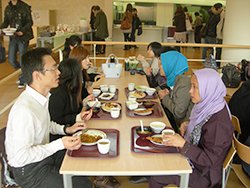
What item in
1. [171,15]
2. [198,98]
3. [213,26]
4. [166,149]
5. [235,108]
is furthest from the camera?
[171,15]

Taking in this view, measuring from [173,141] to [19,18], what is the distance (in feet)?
14.1

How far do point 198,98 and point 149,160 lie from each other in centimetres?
54

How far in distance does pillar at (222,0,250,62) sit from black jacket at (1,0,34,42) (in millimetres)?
3638

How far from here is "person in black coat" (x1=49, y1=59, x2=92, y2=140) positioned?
232 centimetres

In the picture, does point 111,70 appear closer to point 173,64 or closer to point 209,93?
point 173,64

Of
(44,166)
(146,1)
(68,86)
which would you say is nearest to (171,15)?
(146,1)

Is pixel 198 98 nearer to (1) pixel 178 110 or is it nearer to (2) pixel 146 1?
(1) pixel 178 110

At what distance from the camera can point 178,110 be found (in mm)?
2631

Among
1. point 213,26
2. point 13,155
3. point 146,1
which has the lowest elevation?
point 13,155

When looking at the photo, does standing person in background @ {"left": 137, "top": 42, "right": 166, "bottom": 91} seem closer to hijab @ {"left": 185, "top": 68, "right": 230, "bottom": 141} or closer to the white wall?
hijab @ {"left": 185, "top": 68, "right": 230, "bottom": 141}

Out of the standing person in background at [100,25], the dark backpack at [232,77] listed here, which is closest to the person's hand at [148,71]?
the dark backpack at [232,77]

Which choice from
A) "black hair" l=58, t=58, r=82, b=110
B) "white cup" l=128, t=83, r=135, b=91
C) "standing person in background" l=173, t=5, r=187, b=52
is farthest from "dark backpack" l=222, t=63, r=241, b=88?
"standing person in background" l=173, t=5, r=187, b=52

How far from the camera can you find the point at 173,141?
5.59 ft

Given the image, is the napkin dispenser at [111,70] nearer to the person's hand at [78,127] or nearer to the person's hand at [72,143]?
the person's hand at [78,127]
